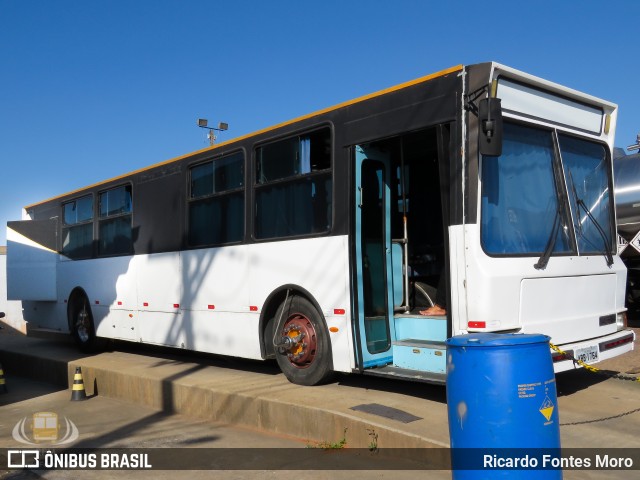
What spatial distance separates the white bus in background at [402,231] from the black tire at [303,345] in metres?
0.02

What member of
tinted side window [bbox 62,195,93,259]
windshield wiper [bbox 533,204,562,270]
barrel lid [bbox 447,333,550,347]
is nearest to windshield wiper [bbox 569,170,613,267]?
windshield wiper [bbox 533,204,562,270]

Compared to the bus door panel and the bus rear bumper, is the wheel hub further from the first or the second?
the bus rear bumper

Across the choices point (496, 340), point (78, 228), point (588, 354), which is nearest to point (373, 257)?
point (588, 354)

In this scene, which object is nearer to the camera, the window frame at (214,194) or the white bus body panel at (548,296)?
the white bus body panel at (548,296)

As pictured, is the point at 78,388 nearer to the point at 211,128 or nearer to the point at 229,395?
the point at 229,395

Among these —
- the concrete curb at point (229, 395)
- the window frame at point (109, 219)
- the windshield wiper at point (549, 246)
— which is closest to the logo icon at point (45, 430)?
the concrete curb at point (229, 395)

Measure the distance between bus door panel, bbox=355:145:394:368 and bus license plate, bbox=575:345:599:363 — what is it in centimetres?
185

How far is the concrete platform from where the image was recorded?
5.39m

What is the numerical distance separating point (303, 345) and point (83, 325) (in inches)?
260

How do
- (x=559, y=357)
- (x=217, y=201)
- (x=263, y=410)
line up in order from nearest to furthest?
(x=559, y=357) → (x=263, y=410) → (x=217, y=201)

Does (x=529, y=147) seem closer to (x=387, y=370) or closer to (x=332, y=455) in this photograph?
(x=387, y=370)

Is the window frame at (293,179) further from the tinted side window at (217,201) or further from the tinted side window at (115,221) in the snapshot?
the tinted side window at (115,221)

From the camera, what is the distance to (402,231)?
7.47m

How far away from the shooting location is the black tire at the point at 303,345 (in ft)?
23.1
